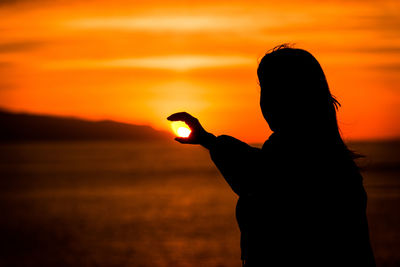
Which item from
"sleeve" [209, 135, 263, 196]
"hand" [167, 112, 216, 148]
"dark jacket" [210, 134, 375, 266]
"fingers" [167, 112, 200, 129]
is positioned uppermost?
"fingers" [167, 112, 200, 129]

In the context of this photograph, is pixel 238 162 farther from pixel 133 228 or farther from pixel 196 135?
pixel 133 228

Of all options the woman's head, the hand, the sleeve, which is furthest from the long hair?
the hand

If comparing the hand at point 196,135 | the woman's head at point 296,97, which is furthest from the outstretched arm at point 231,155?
the woman's head at point 296,97

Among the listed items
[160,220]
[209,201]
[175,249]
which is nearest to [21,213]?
[160,220]

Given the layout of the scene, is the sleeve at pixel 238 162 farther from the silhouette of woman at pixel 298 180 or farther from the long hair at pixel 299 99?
the long hair at pixel 299 99

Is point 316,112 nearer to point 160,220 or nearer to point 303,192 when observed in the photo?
point 303,192

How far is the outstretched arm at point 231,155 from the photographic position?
2.82 metres

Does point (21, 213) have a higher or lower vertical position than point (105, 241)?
higher

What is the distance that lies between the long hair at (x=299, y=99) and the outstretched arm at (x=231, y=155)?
15 cm

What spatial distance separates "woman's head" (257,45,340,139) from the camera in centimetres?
284

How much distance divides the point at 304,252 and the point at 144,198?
46.1m

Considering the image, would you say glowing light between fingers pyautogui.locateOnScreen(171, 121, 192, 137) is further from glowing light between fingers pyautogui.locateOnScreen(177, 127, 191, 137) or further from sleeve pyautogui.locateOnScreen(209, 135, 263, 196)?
Answer: sleeve pyautogui.locateOnScreen(209, 135, 263, 196)

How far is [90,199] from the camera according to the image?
4578cm

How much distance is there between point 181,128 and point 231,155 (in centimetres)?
28
